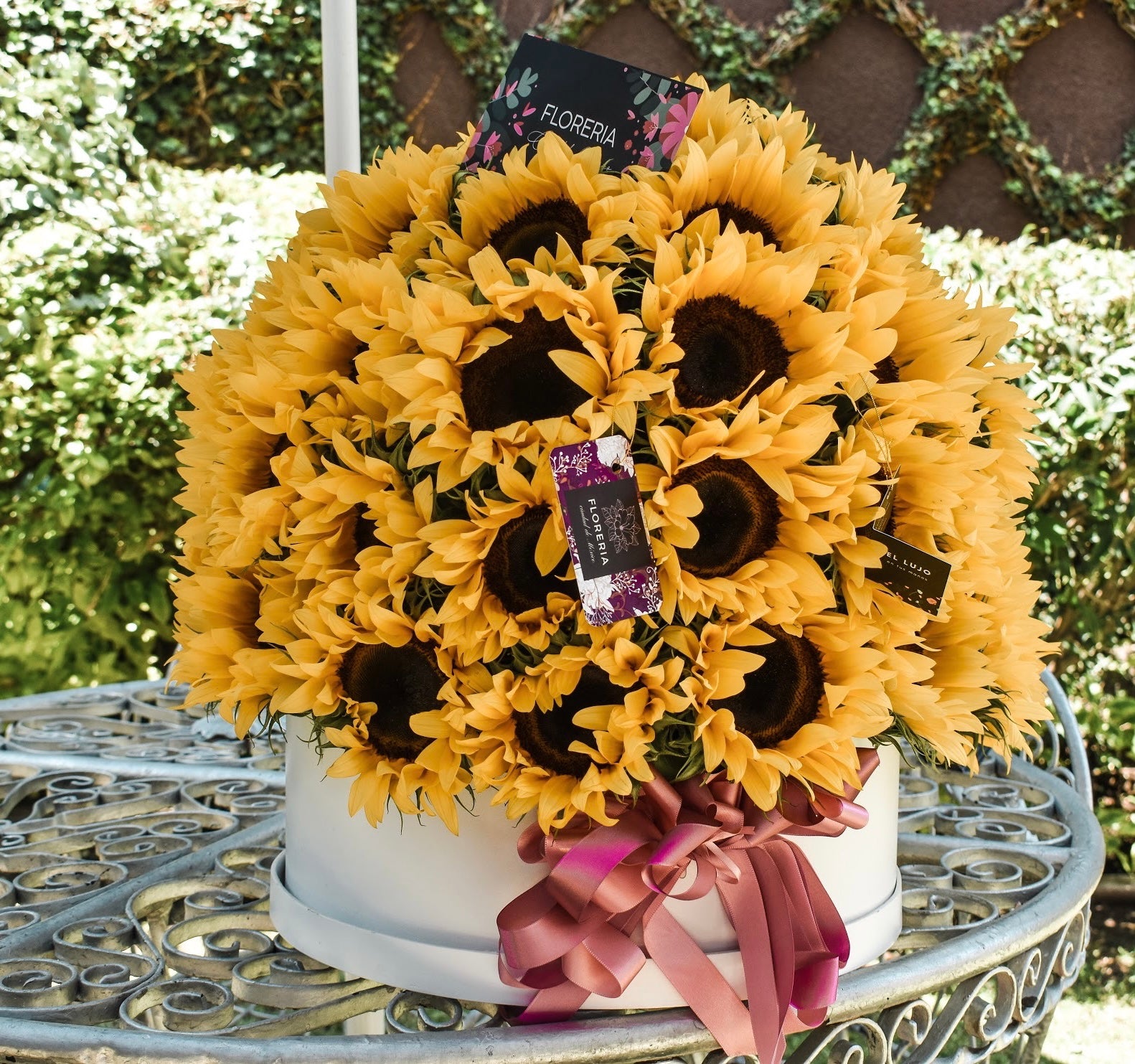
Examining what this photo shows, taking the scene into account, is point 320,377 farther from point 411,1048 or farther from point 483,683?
point 411,1048

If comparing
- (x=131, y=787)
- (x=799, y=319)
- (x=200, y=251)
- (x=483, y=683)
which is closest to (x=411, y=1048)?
(x=483, y=683)

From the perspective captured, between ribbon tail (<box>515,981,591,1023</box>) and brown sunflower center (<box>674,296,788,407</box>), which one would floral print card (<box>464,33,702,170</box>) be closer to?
brown sunflower center (<box>674,296,788,407</box>)

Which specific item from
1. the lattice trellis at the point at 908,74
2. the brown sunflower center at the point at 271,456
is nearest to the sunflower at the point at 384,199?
the brown sunflower center at the point at 271,456

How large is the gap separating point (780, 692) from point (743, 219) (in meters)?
0.36

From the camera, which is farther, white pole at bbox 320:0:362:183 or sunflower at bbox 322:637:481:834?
white pole at bbox 320:0:362:183

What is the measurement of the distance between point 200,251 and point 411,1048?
2689 millimetres

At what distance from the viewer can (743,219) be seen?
0.84 metres

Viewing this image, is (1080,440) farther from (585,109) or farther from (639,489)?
(639,489)

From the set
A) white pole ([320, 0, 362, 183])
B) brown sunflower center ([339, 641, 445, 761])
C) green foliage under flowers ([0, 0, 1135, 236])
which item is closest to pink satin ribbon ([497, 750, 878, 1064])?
brown sunflower center ([339, 641, 445, 761])

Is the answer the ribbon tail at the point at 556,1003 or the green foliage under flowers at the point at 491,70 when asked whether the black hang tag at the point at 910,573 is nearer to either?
the ribbon tail at the point at 556,1003

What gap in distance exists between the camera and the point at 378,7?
588 centimetres

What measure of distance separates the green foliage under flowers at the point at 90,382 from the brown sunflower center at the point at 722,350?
83.4 inches

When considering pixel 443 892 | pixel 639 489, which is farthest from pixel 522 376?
pixel 443 892

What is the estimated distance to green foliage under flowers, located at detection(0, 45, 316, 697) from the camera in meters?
2.75
